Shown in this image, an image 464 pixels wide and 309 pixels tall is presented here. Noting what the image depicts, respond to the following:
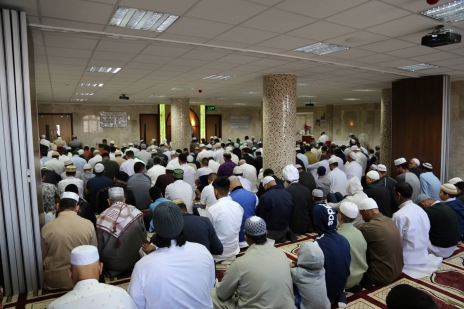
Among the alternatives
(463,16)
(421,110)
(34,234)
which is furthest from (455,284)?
(421,110)

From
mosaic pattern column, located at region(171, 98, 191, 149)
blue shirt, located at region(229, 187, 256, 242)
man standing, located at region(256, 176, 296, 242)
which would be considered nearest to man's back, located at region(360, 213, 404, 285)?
man standing, located at region(256, 176, 296, 242)

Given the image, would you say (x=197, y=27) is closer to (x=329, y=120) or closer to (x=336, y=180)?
(x=336, y=180)

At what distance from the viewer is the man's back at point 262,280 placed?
2268 mm

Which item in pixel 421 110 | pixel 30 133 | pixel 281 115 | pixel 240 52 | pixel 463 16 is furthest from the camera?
pixel 421 110

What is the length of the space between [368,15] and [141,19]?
7.92ft

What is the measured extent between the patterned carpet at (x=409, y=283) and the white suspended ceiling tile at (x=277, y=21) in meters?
2.87

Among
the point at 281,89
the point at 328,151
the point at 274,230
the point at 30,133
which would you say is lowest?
the point at 274,230

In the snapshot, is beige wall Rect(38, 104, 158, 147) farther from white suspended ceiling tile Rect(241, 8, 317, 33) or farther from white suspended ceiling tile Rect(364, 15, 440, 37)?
white suspended ceiling tile Rect(364, 15, 440, 37)

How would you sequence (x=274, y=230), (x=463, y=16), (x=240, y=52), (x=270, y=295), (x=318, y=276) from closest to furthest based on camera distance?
1. (x=270, y=295)
2. (x=318, y=276)
3. (x=463, y=16)
4. (x=274, y=230)
5. (x=240, y=52)

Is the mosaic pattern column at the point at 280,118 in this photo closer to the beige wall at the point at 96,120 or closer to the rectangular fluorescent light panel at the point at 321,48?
the rectangular fluorescent light panel at the point at 321,48

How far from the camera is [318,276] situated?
2.62 metres

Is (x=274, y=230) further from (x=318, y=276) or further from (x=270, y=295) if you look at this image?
(x=270, y=295)

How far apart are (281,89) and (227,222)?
390 cm

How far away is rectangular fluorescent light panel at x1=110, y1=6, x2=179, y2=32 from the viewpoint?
3436 millimetres
